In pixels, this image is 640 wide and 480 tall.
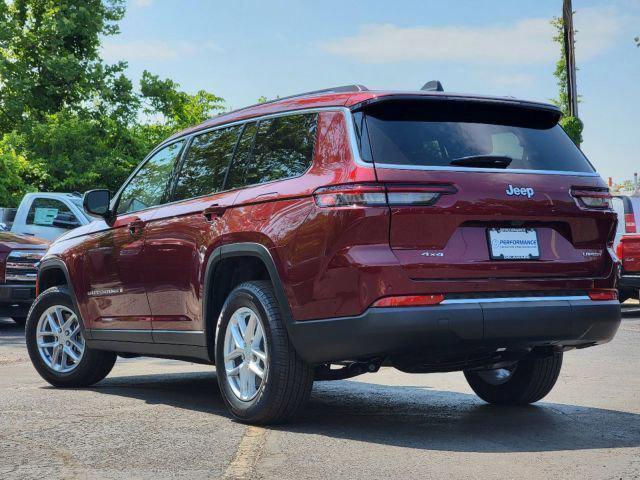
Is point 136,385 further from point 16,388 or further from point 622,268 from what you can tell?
point 622,268

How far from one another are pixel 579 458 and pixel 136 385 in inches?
172

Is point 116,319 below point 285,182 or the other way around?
below

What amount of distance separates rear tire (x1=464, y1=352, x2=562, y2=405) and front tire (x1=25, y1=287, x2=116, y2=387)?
3.02 metres

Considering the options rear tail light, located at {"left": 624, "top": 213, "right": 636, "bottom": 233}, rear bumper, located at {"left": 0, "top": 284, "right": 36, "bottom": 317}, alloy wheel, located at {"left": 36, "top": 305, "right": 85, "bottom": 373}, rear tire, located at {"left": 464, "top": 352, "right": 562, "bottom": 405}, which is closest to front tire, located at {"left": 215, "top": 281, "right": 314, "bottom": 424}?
rear tire, located at {"left": 464, "top": 352, "right": 562, "bottom": 405}

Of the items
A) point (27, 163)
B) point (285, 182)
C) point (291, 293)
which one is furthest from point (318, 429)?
point (27, 163)

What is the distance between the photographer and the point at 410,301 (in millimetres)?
5699

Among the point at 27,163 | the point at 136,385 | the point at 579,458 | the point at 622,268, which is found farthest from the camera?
the point at 27,163

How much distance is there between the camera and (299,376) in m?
6.17

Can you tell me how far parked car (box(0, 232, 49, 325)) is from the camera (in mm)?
15461

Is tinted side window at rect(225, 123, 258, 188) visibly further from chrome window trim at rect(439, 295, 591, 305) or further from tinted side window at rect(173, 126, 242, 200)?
chrome window trim at rect(439, 295, 591, 305)

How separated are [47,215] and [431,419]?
564 inches

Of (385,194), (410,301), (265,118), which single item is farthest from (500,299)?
(265,118)

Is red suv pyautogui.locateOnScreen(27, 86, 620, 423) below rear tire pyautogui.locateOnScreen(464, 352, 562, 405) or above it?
above

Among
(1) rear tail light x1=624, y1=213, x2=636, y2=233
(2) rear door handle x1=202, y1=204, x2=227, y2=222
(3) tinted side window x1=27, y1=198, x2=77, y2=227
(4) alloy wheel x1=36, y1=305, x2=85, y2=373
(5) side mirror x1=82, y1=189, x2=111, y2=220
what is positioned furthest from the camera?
(3) tinted side window x1=27, y1=198, x2=77, y2=227
